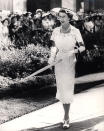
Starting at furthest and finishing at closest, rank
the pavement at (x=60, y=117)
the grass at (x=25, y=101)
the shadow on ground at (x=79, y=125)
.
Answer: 1. the grass at (x=25, y=101)
2. the pavement at (x=60, y=117)
3. the shadow on ground at (x=79, y=125)

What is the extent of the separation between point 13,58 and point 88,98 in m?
1.29

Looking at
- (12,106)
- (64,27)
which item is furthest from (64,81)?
(12,106)

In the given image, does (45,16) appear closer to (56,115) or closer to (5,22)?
(5,22)

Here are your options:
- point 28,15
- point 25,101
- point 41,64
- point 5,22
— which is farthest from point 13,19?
point 25,101

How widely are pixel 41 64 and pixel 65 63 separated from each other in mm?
845

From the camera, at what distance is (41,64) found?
20.5ft

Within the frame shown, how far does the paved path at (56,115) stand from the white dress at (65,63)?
0.42 m

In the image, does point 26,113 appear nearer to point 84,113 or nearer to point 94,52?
point 84,113

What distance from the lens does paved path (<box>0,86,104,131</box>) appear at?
5.74 meters

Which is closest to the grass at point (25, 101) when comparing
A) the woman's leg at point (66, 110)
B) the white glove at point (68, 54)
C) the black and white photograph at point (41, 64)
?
the black and white photograph at point (41, 64)

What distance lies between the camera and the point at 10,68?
6.31 metres

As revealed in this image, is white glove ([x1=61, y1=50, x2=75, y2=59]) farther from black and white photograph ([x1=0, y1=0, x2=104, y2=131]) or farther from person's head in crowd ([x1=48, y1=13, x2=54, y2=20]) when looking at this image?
person's head in crowd ([x1=48, y1=13, x2=54, y2=20])

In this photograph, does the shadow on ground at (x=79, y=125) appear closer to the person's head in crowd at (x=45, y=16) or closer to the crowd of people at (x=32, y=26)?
the crowd of people at (x=32, y=26)

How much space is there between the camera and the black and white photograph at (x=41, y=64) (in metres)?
5.96
